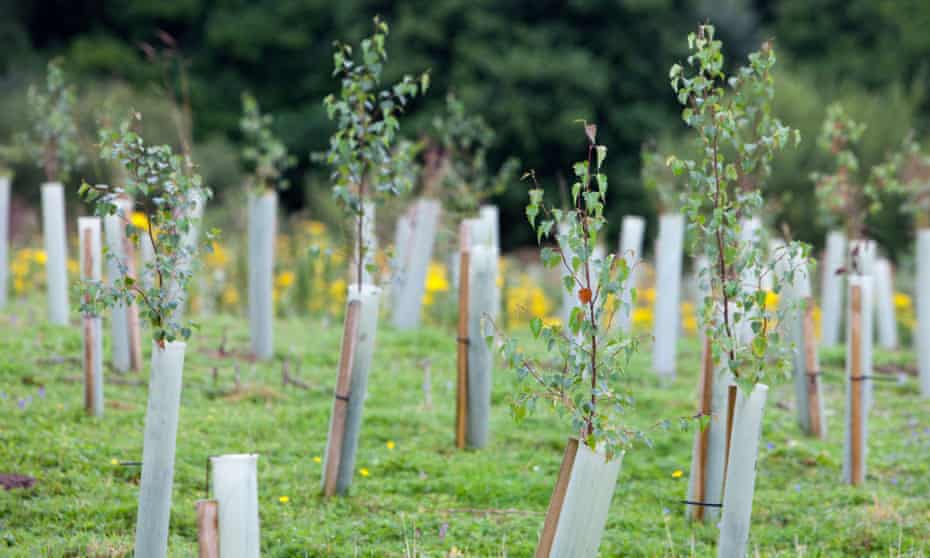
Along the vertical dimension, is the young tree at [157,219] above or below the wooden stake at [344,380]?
above

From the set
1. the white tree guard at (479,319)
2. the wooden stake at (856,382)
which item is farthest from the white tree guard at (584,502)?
the wooden stake at (856,382)

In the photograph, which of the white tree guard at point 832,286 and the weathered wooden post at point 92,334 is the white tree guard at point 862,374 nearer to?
the weathered wooden post at point 92,334

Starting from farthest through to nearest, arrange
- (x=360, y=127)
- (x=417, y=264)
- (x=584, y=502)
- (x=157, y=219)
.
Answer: (x=417, y=264) < (x=360, y=127) < (x=157, y=219) < (x=584, y=502)

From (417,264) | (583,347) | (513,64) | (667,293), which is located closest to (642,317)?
(417,264)

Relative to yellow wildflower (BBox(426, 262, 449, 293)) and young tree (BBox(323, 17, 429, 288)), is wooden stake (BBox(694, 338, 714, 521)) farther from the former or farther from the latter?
yellow wildflower (BBox(426, 262, 449, 293))

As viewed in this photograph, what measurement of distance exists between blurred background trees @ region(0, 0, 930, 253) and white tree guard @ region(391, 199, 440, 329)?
34.3ft

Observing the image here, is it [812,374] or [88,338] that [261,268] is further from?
[812,374]

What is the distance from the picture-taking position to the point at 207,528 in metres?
3.31

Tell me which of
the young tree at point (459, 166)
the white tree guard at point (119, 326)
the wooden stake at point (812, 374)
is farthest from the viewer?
the young tree at point (459, 166)

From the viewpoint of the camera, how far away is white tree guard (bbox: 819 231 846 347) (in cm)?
900

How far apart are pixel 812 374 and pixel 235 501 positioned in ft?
12.0

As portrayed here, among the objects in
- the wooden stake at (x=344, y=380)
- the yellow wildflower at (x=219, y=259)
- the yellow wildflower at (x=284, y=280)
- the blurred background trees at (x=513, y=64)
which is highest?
the blurred background trees at (x=513, y=64)

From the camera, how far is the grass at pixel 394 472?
4.34 metres

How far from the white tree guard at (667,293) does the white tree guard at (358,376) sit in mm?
3255
